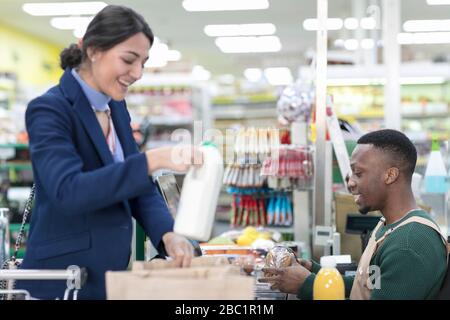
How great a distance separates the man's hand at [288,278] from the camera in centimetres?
223

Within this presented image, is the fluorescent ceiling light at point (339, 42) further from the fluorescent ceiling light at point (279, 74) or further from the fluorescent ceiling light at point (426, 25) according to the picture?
the fluorescent ceiling light at point (279, 74)

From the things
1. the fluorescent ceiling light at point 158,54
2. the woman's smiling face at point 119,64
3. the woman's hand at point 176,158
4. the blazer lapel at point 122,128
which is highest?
the fluorescent ceiling light at point 158,54

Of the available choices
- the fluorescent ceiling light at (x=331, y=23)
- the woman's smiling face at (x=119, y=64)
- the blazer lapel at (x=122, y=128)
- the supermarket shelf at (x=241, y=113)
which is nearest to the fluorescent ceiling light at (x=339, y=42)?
the supermarket shelf at (x=241, y=113)

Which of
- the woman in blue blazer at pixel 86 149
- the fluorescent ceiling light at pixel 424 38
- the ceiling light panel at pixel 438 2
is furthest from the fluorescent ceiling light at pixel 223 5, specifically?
the woman in blue blazer at pixel 86 149

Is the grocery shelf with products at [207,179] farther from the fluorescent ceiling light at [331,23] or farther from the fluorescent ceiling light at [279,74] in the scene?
the fluorescent ceiling light at [279,74]

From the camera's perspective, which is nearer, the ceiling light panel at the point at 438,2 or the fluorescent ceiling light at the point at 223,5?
the fluorescent ceiling light at the point at 223,5

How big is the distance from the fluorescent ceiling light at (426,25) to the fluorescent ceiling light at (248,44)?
9.70ft

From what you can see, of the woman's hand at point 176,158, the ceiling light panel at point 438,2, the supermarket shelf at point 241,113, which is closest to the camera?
the woman's hand at point 176,158

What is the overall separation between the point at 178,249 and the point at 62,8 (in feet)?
33.5

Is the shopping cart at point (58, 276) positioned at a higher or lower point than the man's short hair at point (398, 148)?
lower

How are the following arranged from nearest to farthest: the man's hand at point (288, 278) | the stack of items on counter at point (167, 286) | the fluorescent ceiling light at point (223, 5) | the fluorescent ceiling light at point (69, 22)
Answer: the stack of items on counter at point (167, 286), the man's hand at point (288, 278), the fluorescent ceiling light at point (223, 5), the fluorescent ceiling light at point (69, 22)

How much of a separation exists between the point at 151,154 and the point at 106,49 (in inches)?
14.4

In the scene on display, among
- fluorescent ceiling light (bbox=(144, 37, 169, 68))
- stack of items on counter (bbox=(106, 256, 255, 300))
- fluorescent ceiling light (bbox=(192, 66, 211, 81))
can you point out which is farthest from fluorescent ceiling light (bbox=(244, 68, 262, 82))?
stack of items on counter (bbox=(106, 256, 255, 300))

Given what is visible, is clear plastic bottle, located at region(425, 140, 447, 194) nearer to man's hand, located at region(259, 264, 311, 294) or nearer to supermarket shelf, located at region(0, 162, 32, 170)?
man's hand, located at region(259, 264, 311, 294)
